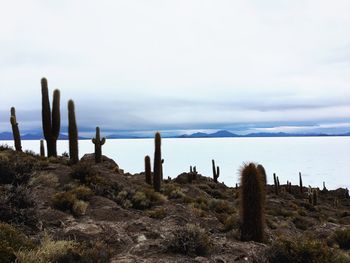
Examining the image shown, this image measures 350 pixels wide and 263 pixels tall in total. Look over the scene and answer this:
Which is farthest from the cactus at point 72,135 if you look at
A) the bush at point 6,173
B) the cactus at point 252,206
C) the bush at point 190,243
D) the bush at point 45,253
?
the bush at point 45,253

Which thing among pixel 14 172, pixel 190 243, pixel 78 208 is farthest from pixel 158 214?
pixel 14 172

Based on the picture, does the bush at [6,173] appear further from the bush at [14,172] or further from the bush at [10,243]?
the bush at [10,243]

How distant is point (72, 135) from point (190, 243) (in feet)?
51.3

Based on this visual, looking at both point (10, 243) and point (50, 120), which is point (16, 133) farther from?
point (10, 243)

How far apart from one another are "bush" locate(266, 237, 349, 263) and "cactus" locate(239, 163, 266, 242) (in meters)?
2.88

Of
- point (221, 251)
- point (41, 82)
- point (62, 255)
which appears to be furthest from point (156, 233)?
point (41, 82)

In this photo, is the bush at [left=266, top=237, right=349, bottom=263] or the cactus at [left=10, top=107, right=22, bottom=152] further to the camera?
the cactus at [left=10, top=107, right=22, bottom=152]

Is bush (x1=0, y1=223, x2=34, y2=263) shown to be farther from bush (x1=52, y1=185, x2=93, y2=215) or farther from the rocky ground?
bush (x1=52, y1=185, x2=93, y2=215)

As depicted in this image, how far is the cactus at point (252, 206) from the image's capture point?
39.9 ft

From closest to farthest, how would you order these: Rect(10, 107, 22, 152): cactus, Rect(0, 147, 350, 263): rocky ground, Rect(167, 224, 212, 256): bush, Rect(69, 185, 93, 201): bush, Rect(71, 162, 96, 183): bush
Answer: Rect(0, 147, 350, 263): rocky ground < Rect(167, 224, 212, 256): bush < Rect(69, 185, 93, 201): bush < Rect(71, 162, 96, 183): bush < Rect(10, 107, 22, 152): cactus

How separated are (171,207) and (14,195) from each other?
766 cm

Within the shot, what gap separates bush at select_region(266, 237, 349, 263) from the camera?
8.76 meters

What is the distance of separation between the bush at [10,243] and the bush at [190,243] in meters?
3.79

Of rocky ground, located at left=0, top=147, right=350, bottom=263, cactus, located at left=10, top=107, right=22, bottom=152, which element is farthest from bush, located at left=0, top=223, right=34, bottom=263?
cactus, located at left=10, top=107, right=22, bottom=152
